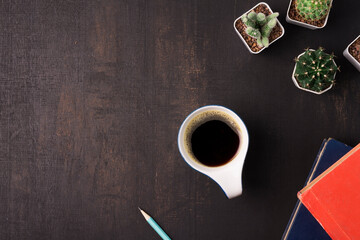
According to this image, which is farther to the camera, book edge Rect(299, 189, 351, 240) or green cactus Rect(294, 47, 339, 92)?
green cactus Rect(294, 47, 339, 92)

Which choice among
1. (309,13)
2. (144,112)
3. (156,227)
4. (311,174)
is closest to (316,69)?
(309,13)

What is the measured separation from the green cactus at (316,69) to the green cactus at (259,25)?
0.33ft

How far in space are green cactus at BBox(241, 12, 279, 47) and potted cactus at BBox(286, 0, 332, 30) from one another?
80mm

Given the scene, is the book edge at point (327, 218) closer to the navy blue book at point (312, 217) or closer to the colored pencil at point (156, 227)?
the navy blue book at point (312, 217)

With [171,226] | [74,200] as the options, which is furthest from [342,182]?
[74,200]

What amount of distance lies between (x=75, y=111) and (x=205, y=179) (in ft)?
1.25

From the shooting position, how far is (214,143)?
792mm

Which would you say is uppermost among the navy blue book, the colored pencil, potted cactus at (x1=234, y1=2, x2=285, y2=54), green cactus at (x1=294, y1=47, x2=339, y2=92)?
potted cactus at (x1=234, y1=2, x2=285, y2=54)

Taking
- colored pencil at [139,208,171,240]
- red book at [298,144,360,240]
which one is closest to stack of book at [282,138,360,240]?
red book at [298,144,360,240]

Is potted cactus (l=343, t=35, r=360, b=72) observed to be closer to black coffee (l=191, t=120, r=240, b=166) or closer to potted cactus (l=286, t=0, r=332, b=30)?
potted cactus (l=286, t=0, r=332, b=30)

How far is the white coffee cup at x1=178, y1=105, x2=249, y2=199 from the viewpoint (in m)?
0.70

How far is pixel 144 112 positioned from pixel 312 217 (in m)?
0.48

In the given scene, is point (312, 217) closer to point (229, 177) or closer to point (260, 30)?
point (229, 177)

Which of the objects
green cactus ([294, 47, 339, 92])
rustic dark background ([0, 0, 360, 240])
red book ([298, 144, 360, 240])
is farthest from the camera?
rustic dark background ([0, 0, 360, 240])
